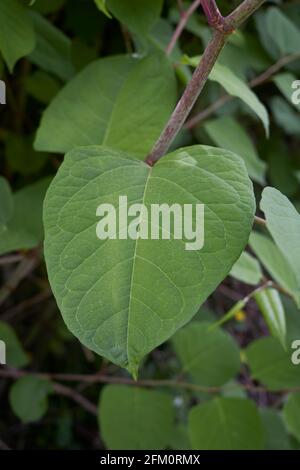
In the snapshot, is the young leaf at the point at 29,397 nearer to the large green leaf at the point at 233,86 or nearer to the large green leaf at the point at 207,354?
the large green leaf at the point at 207,354

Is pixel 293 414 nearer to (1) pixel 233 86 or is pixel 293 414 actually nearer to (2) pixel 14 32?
(1) pixel 233 86

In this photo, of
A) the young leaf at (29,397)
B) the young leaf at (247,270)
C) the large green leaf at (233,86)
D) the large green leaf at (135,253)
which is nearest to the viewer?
the large green leaf at (135,253)

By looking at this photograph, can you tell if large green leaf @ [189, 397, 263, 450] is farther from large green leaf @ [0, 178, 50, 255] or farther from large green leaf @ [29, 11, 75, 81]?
large green leaf @ [29, 11, 75, 81]

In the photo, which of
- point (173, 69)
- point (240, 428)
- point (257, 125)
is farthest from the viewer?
point (257, 125)

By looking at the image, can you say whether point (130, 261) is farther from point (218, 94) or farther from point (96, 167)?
point (218, 94)

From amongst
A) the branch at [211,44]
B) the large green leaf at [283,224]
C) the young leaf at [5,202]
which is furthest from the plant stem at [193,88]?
the young leaf at [5,202]

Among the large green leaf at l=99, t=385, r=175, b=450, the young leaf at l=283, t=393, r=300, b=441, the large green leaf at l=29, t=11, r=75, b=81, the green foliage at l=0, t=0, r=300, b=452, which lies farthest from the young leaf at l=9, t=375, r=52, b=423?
the large green leaf at l=29, t=11, r=75, b=81

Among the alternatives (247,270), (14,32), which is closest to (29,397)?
(247,270)
